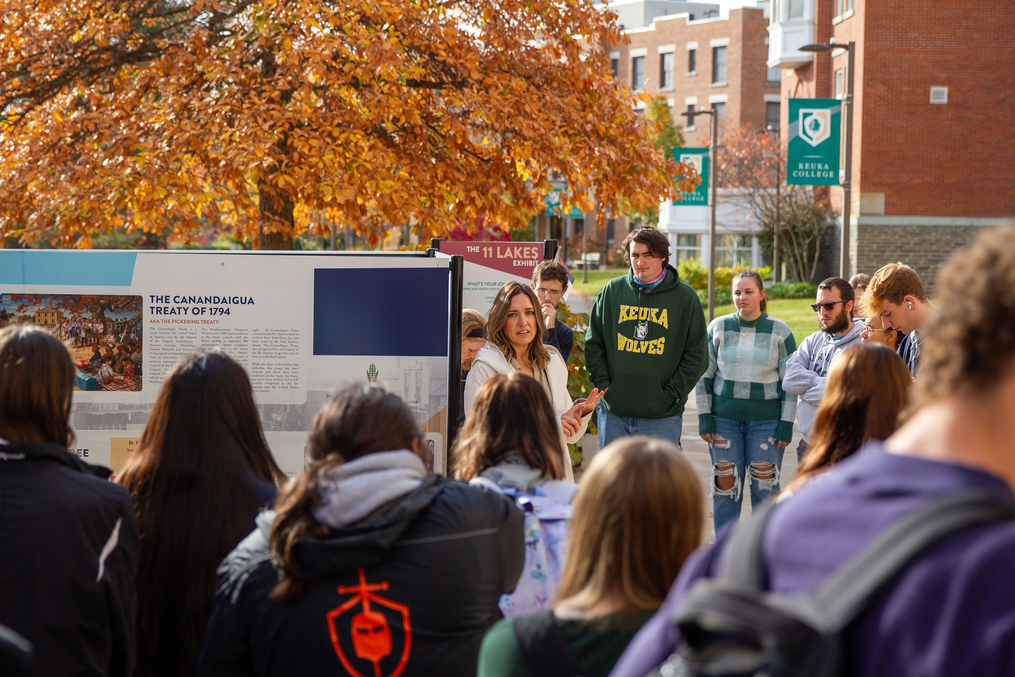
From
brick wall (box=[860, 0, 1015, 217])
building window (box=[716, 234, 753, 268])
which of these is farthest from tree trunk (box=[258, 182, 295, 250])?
building window (box=[716, 234, 753, 268])

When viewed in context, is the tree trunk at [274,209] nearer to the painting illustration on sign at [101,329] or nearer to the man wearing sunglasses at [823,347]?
the painting illustration on sign at [101,329]

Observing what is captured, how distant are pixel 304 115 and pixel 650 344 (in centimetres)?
470

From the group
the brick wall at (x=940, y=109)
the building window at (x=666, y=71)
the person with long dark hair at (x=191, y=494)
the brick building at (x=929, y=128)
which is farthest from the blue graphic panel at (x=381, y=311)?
the building window at (x=666, y=71)

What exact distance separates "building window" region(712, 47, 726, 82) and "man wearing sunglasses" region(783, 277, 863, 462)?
5246 cm

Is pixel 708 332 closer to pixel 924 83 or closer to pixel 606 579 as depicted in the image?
pixel 606 579

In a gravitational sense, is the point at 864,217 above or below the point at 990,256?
above

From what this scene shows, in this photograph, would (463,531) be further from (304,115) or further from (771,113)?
(771,113)

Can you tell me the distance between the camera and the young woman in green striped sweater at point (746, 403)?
6086 mm

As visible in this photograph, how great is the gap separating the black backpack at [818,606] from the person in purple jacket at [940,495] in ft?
0.05

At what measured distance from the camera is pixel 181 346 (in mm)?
4723

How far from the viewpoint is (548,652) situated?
186 centimetres

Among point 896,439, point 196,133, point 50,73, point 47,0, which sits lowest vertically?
point 896,439

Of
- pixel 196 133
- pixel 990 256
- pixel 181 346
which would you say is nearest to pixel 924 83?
pixel 196 133

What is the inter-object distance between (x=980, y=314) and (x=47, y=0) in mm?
11107
